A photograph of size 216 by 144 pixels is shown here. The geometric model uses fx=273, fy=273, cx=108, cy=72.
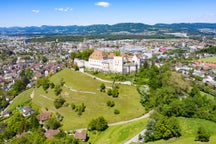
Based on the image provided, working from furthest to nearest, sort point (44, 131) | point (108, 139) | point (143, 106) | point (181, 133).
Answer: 1. point (143, 106)
2. point (44, 131)
3. point (108, 139)
4. point (181, 133)

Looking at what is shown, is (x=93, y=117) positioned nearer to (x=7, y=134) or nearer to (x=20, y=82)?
(x=7, y=134)

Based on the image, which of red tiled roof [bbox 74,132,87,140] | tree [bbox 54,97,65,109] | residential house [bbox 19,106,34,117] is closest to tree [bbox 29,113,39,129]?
tree [bbox 54,97,65,109]

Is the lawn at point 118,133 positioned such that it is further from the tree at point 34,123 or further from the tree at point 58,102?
the tree at point 58,102

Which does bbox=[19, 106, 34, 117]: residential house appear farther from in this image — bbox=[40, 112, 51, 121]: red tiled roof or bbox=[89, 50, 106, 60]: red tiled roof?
bbox=[89, 50, 106, 60]: red tiled roof

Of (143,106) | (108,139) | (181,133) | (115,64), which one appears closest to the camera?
(181,133)

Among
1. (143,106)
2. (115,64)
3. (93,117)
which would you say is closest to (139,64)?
(115,64)
